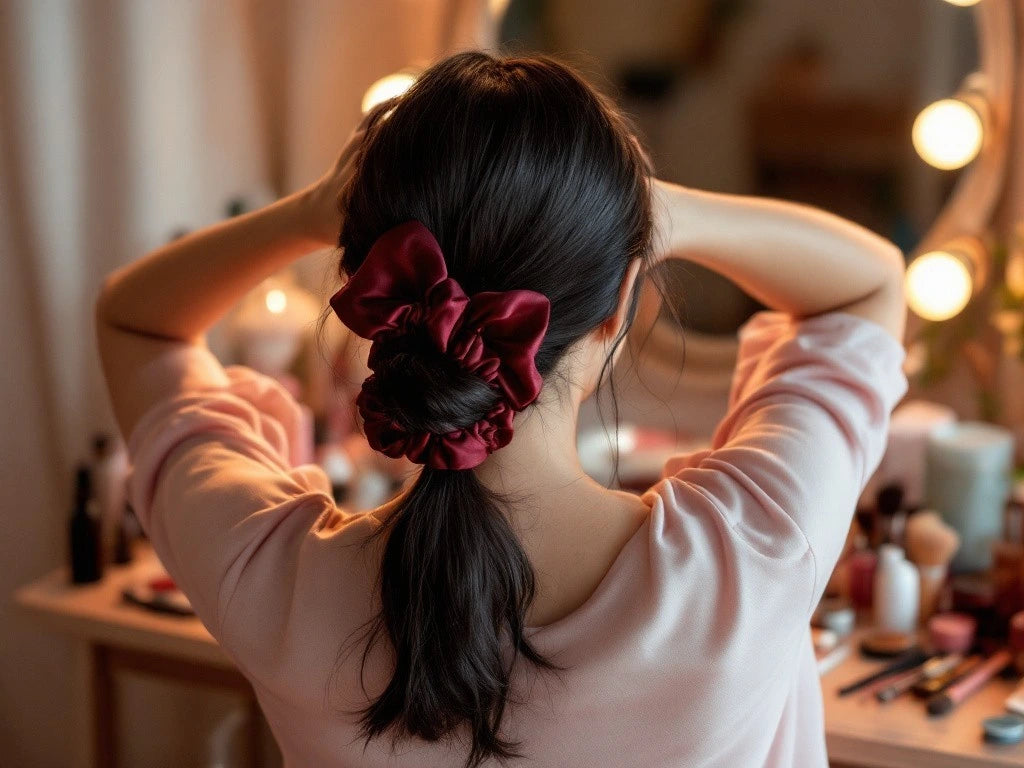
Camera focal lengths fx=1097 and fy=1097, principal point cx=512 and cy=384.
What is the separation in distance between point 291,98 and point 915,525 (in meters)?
1.16

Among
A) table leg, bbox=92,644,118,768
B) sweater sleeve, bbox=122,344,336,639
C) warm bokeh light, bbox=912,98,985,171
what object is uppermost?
warm bokeh light, bbox=912,98,985,171

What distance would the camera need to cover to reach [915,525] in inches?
47.6

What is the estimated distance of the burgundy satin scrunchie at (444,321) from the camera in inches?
24.1

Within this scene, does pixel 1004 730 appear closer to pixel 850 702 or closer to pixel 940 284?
pixel 850 702

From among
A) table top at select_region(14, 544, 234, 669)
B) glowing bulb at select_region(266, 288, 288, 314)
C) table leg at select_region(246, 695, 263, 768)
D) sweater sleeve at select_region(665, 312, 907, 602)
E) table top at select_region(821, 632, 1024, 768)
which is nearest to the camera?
sweater sleeve at select_region(665, 312, 907, 602)

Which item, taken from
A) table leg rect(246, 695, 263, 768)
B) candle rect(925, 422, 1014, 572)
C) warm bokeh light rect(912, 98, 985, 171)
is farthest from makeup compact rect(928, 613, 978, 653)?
table leg rect(246, 695, 263, 768)

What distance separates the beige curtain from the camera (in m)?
1.48

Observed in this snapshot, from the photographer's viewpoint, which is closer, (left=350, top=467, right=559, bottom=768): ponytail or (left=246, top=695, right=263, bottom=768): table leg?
(left=350, top=467, right=559, bottom=768): ponytail

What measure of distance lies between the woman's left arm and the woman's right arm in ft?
0.90

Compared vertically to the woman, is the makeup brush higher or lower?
lower

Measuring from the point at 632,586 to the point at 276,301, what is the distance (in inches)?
41.8

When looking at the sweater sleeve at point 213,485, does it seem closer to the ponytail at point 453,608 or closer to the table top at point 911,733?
the ponytail at point 453,608

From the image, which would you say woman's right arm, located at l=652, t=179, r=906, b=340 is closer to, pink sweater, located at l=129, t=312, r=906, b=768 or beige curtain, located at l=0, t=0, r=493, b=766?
pink sweater, located at l=129, t=312, r=906, b=768

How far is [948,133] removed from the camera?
1344 millimetres
